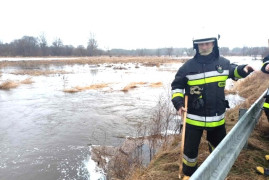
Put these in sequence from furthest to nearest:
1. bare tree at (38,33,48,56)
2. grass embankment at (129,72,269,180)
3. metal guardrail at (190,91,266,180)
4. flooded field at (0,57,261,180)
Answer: bare tree at (38,33,48,56) < flooded field at (0,57,261,180) < grass embankment at (129,72,269,180) < metal guardrail at (190,91,266,180)

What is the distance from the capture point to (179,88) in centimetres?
289

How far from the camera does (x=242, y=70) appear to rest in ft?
9.16

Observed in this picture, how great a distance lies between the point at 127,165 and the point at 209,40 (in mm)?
3739

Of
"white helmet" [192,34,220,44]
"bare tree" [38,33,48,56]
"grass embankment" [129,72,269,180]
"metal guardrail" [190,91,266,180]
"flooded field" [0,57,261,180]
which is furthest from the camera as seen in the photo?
"bare tree" [38,33,48,56]

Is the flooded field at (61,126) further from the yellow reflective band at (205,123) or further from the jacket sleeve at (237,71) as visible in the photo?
the yellow reflective band at (205,123)

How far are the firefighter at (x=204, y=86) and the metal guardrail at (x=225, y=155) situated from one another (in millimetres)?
291

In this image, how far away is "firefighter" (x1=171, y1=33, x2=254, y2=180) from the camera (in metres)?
2.80

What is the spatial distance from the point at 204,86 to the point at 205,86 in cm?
1

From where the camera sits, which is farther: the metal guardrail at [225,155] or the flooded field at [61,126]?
the flooded field at [61,126]

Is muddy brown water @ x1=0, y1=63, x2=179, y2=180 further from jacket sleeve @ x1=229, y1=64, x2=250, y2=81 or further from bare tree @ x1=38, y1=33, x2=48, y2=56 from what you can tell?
bare tree @ x1=38, y1=33, x2=48, y2=56

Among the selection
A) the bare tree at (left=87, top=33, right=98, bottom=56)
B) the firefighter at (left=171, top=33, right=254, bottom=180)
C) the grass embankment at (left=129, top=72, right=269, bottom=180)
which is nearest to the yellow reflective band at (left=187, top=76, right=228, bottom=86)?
the firefighter at (left=171, top=33, right=254, bottom=180)

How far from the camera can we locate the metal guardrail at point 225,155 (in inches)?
68.9

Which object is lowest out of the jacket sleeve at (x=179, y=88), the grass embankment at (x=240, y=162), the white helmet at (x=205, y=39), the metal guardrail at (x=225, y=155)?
the grass embankment at (x=240, y=162)

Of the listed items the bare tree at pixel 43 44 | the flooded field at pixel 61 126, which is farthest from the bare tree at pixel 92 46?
the flooded field at pixel 61 126
